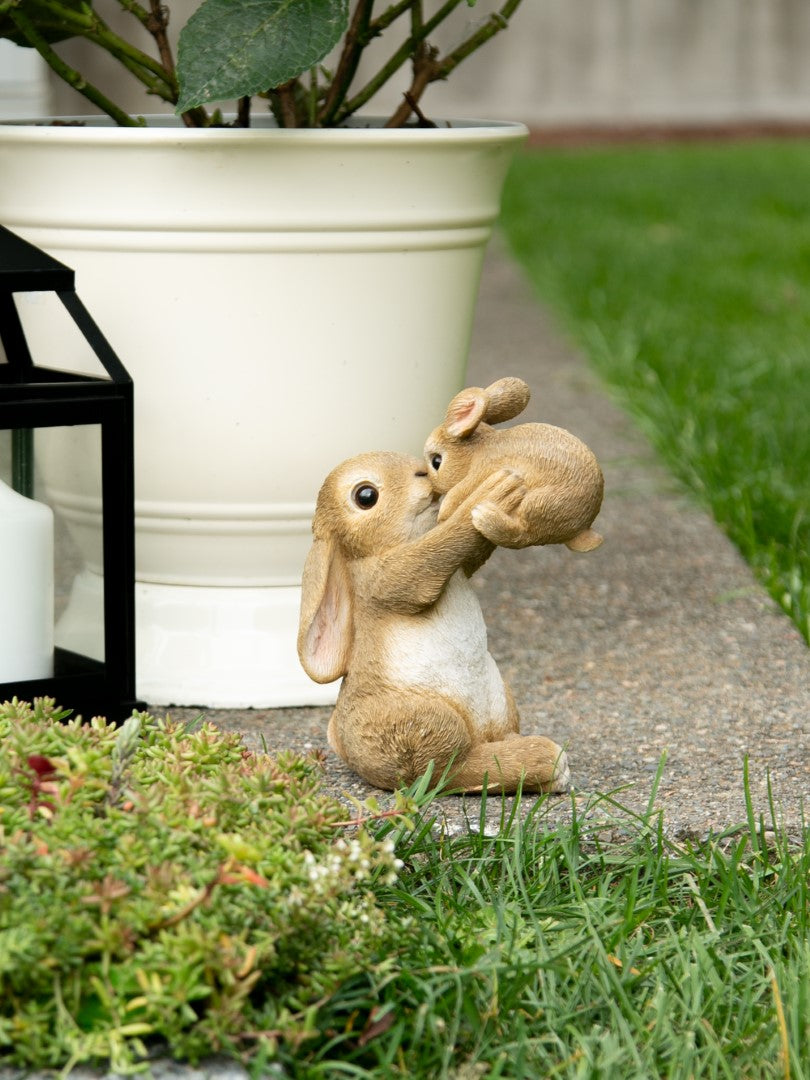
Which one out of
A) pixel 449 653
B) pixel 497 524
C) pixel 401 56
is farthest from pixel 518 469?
pixel 401 56

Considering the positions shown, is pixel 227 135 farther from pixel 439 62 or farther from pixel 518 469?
pixel 518 469

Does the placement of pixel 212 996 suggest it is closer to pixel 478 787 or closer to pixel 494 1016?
pixel 494 1016

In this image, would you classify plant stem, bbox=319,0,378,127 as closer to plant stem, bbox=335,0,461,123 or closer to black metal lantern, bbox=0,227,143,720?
plant stem, bbox=335,0,461,123

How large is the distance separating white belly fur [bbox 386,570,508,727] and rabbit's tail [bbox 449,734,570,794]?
0.12ft

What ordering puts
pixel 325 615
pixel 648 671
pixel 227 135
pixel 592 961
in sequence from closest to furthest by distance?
pixel 592 961, pixel 325 615, pixel 227 135, pixel 648 671

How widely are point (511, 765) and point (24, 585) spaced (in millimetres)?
521

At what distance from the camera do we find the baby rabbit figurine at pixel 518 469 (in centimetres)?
136

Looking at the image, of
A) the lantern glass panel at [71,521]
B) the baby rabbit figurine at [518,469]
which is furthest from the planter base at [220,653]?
the baby rabbit figurine at [518,469]

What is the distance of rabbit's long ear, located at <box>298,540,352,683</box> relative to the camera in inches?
56.7

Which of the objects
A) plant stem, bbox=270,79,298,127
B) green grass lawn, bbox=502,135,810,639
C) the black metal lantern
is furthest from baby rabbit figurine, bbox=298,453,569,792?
green grass lawn, bbox=502,135,810,639

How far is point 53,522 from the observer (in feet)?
5.15

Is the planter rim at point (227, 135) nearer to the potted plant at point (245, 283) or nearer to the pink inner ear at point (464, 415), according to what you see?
the potted plant at point (245, 283)

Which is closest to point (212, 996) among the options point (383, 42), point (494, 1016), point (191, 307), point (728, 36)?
point (494, 1016)

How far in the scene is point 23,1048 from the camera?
986 millimetres
